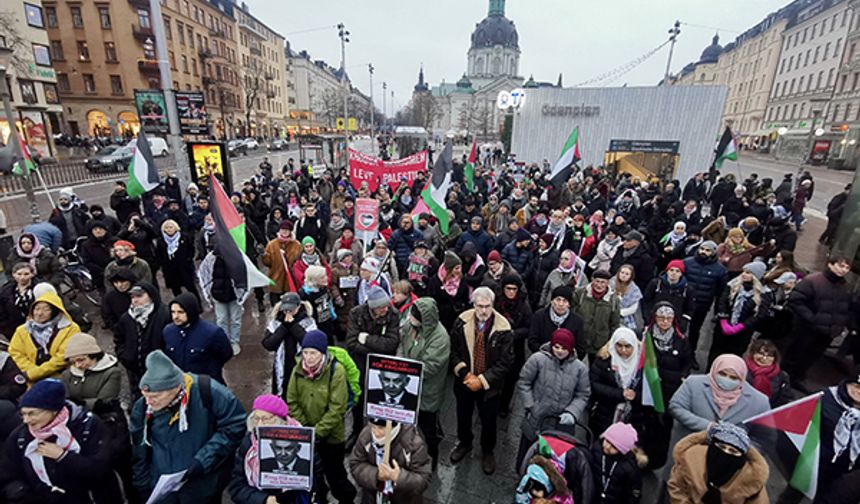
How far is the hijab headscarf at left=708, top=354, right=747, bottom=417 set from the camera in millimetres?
3260

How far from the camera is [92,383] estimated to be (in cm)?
335

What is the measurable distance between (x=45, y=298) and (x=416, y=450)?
3.76 meters

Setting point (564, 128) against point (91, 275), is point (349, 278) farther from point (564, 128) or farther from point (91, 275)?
point (564, 128)

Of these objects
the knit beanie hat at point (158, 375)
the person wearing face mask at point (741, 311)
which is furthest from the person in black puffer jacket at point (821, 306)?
the knit beanie hat at point (158, 375)

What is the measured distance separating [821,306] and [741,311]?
0.84 m

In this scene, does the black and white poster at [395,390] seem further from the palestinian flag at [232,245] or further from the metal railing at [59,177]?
the metal railing at [59,177]

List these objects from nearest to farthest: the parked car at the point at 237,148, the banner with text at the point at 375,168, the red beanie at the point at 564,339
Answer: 1. the red beanie at the point at 564,339
2. the banner with text at the point at 375,168
3. the parked car at the point at 237,148

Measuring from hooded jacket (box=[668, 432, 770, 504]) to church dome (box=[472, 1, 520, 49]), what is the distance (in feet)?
395

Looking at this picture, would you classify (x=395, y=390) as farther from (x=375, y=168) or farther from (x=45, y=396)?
(x=375, y=168)

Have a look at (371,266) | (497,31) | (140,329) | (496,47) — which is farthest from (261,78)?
A: (140,329)

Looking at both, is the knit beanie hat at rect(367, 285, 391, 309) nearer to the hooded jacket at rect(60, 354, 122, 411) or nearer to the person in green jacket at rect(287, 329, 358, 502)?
the person in green jacket at rect(287, 329, 358, 502)

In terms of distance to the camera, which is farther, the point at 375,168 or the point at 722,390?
the point at 375,168

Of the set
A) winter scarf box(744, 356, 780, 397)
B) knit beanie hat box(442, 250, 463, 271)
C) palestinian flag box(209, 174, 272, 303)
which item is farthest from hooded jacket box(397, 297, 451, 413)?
winter scarf box(744, 356, 780, 397)

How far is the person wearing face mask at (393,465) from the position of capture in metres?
2.88
